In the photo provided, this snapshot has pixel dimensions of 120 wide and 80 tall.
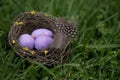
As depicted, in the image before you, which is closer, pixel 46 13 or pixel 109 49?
pixel 109 49

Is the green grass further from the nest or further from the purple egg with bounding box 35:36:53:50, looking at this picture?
the purple egg with bounding box 35:36:53:50

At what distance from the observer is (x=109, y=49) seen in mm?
3408

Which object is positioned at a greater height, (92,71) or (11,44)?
(11,44)

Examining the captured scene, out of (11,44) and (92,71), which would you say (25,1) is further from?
(92,71)

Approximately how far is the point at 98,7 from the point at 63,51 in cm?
105

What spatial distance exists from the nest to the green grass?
70 millimetres

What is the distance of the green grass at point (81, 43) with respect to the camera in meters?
3.16

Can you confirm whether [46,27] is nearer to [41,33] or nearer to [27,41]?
[41,33]

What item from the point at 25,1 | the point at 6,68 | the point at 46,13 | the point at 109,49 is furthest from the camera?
the point at 25,1

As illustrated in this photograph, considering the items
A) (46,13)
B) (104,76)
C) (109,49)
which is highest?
(46,13)

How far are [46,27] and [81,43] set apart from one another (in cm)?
37

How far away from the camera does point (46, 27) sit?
11.6 ft

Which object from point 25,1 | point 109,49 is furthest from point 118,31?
point 25,1

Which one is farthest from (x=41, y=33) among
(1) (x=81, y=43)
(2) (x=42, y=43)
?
(1) (x=81, y=43)
